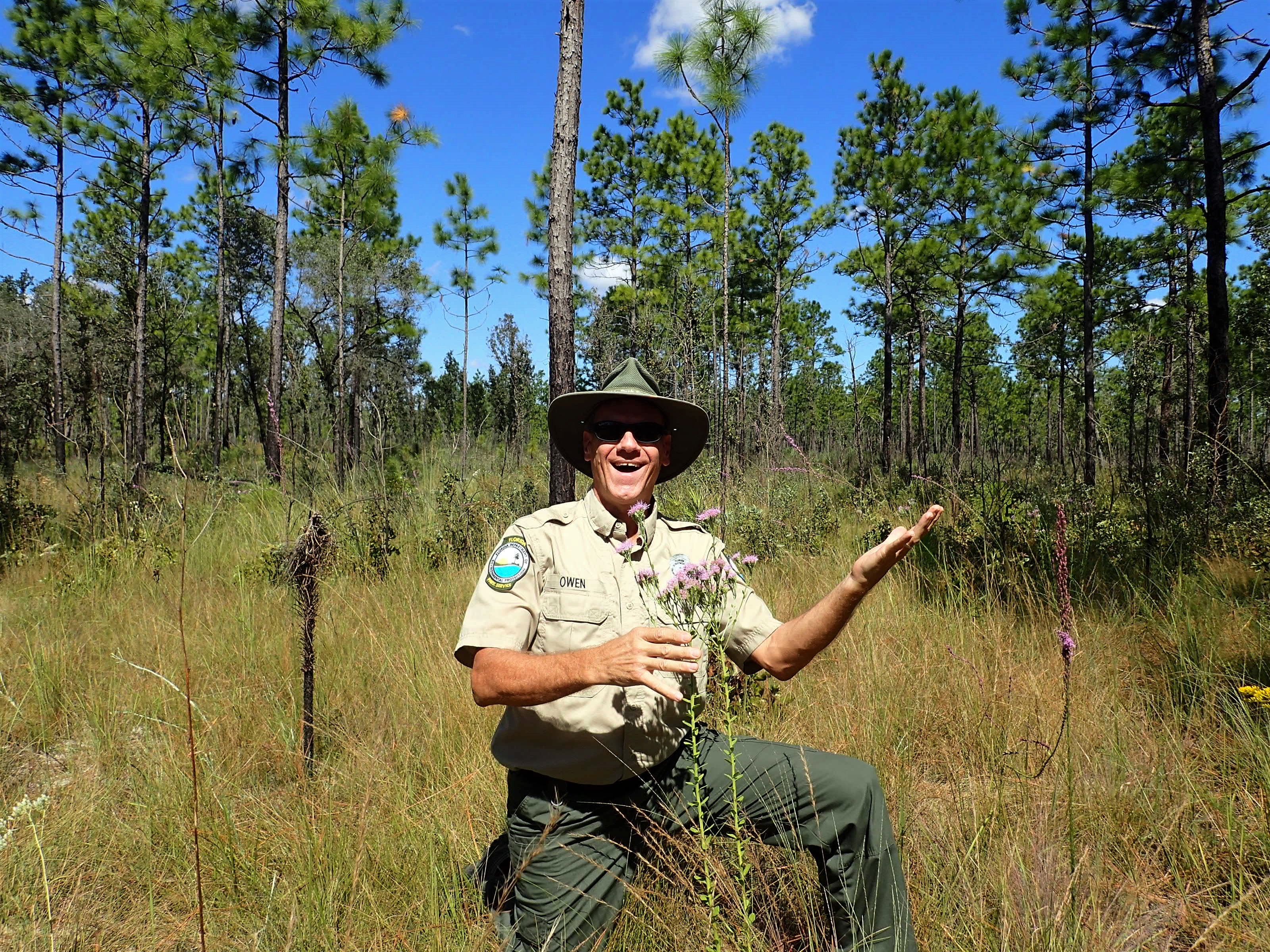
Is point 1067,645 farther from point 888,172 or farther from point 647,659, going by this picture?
point 888,172

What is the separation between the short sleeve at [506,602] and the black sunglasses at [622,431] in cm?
41

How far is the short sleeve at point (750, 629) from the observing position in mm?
1838

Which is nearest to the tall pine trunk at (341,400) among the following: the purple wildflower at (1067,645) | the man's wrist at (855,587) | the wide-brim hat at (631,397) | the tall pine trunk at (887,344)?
the wide-brim hat at (631,397)

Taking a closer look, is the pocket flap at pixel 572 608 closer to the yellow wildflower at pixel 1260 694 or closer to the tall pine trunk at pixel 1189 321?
the yellow wildflower at pixel 1260 694

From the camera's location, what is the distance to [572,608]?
1815 millimetres

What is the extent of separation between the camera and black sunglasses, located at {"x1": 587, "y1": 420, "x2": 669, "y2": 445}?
1.98 meters

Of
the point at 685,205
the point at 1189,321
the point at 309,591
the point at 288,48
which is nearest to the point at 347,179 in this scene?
the point at 288,48

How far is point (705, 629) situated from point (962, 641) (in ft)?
8.06

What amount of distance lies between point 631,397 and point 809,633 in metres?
0.87

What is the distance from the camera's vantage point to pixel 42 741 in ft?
9.29

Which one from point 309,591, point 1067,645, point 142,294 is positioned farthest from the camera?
point 142,294

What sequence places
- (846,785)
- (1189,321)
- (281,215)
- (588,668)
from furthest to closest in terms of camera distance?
(1189,321) < (281,215) < (846,785) < (588,668)

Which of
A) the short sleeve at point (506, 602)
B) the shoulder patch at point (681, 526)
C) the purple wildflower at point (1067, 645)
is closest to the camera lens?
the purple wildflower at point (1067, 645)

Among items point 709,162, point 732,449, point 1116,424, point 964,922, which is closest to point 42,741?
point 964,922
